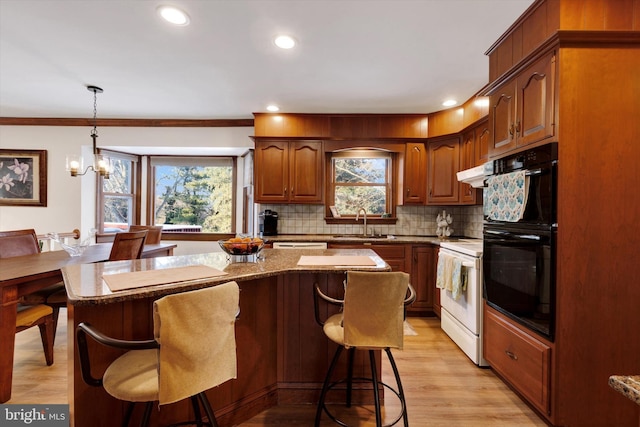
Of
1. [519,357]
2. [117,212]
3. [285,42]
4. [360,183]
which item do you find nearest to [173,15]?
[285,42]

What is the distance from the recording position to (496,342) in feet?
6.94

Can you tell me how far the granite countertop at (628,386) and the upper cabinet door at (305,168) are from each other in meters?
3.31

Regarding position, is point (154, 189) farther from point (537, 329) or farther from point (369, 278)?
point (537, 329)

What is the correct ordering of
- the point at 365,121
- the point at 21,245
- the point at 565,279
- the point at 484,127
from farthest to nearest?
1. the point at 365,121
2. the point at 484,127
3. the point at 21,245
4. the point at 565,279

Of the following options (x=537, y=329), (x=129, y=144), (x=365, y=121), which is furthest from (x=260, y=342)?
(x=129, y=144)

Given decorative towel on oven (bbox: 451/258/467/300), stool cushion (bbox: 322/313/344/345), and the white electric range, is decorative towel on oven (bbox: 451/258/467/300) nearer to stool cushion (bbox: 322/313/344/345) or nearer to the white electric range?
the white electric range

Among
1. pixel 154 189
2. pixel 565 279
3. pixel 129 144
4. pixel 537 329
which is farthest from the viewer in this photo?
pixel 154 189

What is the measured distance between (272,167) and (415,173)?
184cm

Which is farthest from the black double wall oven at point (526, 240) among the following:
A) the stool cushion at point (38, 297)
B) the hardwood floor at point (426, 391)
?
the stool cushion at point (38, 297)

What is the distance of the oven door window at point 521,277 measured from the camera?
1631mm

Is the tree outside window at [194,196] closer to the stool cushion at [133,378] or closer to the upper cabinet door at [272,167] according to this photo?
the upper cabinet door at [272,167]

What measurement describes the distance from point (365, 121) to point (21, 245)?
3.80 m

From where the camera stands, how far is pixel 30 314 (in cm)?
209

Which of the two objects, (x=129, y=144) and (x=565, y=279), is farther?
(x=129, y=144)
